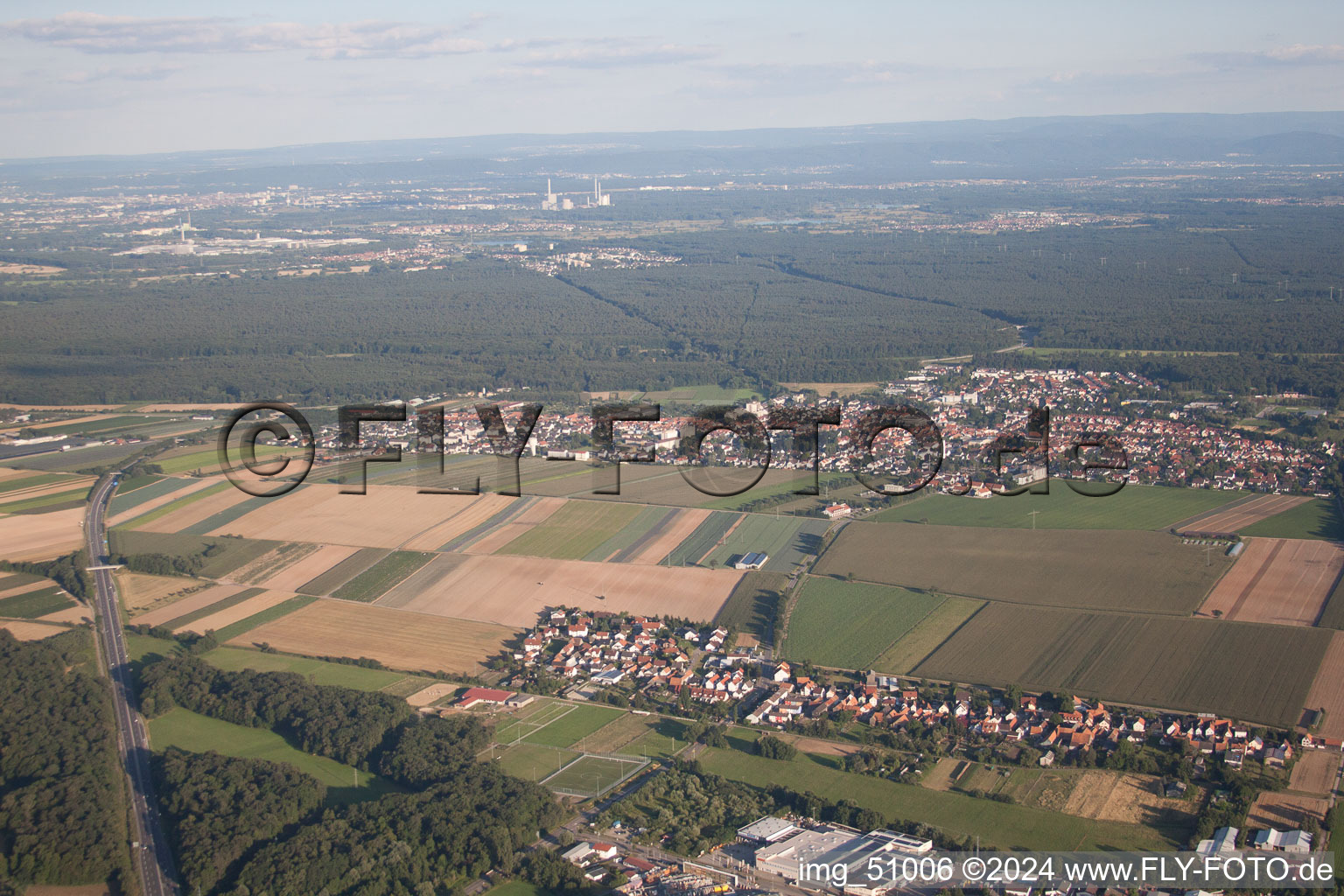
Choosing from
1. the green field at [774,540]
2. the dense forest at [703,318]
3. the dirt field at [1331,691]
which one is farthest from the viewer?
the dense forest at [703,318]

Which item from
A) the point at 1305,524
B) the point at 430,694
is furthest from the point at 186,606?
the point at 1305,524

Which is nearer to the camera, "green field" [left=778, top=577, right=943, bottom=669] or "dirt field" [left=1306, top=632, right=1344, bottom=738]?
"dirt field" [left=1306, top=632, right=1344, bottom=738]

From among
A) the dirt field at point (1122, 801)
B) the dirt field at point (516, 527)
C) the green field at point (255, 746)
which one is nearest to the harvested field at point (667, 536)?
the dirt field at point (516, 527)

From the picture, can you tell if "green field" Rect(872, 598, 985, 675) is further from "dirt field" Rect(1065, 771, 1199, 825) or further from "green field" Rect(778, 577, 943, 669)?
"dirt field" Rect(1065, 771, 1199, 825)

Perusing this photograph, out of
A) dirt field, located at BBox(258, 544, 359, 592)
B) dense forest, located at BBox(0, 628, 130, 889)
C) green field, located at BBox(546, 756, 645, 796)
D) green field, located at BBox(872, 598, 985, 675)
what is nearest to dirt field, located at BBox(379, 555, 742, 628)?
dirt field, located at BBox(258, 544, 359, 592)

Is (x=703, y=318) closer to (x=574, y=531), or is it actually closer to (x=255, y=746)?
(x=574, y=531)

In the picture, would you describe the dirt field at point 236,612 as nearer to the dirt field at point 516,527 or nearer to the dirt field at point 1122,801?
the dirt field at point 516,527
